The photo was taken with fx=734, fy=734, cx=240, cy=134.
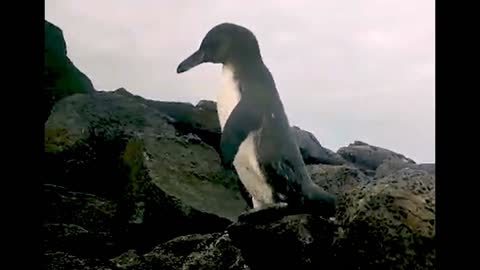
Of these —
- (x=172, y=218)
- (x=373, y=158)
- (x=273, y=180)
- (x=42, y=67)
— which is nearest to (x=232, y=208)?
(x=172, y=218)

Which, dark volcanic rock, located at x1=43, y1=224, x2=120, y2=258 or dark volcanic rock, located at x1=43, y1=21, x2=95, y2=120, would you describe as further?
dark volcanic rock, located at x1=43, y1=21, x2=95, y2=120

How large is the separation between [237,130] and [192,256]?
629 millimetres

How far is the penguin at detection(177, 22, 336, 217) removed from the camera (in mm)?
3170


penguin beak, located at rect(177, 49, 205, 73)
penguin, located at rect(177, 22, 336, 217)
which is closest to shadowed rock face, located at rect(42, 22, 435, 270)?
penguin, located at rect(177, 22, 336, 217)

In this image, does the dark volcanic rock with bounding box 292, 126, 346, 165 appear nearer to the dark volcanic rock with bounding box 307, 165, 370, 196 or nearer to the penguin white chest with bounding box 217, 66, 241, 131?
the dark volcanic rock with bounding box 307, 165, 370, 196

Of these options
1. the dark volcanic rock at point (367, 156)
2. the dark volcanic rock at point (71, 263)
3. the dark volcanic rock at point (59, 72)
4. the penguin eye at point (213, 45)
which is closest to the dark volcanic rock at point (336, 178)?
the penguin eye at point (213, 45)

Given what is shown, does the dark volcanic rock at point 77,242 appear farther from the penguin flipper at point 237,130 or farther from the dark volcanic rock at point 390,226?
the dark volcanic rock at point 390,226

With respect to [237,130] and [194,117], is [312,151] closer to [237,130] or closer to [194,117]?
[194,117]

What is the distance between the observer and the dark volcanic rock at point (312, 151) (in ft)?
15.9

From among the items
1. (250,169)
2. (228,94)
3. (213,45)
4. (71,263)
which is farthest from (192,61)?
(71,263)

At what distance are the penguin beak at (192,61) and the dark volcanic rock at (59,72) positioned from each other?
1.84 m
